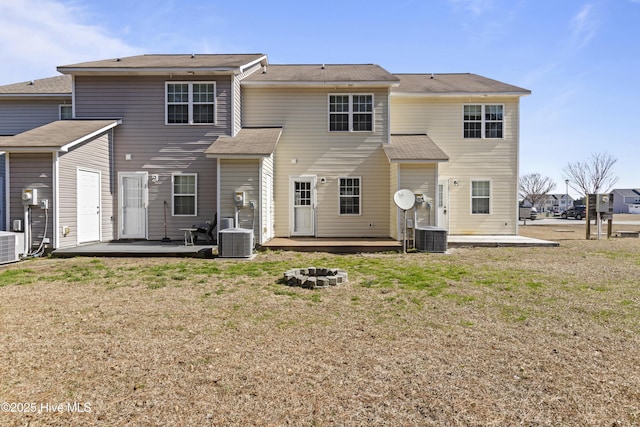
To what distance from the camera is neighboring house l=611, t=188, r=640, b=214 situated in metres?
60.5

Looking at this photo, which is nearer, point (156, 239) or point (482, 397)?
point (482, 397)

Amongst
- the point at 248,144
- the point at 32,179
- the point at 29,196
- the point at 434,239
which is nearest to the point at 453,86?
the point at 434,239

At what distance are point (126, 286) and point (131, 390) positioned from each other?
4.30 metres

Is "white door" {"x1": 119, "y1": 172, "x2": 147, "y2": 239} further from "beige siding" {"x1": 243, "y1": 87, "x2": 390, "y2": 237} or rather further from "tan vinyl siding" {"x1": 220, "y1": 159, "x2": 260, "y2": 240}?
"beige siding" {"x1": 243, "y1": 87, "x2": 390, "y2": 237}

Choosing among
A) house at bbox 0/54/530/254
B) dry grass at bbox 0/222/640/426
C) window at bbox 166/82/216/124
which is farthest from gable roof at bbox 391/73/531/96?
dry grass at bbox 0/222/640/426

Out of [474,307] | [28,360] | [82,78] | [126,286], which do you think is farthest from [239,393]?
[82,78]

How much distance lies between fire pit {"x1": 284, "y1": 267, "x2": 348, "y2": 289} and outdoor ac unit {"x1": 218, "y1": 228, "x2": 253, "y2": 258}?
9.27 feet

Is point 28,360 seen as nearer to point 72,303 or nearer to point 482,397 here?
point 72,303

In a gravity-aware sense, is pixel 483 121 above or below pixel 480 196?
above

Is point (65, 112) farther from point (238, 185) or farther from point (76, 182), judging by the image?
point (238, 185)

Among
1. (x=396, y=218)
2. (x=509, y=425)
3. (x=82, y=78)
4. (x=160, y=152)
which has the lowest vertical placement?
(x=509, y=425)

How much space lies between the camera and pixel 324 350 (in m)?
3.98

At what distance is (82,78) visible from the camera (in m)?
12.3

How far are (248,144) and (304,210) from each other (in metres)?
3.27
